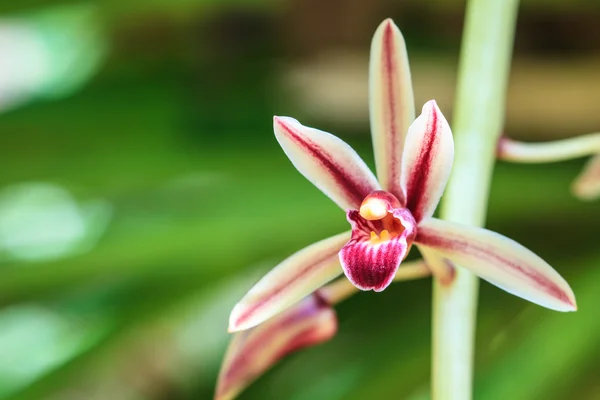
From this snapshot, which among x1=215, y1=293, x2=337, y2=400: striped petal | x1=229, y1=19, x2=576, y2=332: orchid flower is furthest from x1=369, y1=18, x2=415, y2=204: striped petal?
x1=215, y1=293, x2=337, y2=400: striped petal

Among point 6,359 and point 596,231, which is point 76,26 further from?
point 596,231

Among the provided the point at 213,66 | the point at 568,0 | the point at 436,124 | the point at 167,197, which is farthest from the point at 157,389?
the point at 436,124

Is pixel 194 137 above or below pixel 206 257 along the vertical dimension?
above

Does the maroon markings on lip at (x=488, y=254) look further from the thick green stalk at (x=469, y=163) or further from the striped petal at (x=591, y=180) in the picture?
the striped petal at (x=591, y=180)

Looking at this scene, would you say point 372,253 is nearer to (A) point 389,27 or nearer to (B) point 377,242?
(B) point 377,242

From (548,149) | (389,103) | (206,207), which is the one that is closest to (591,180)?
(548,149)

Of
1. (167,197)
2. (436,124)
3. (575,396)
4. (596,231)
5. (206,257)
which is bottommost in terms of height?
(575,396)
